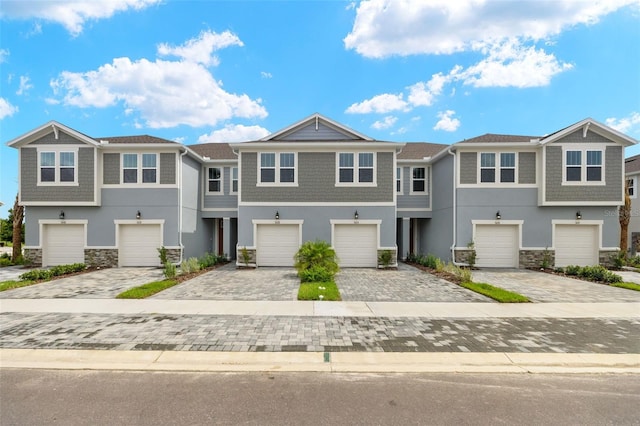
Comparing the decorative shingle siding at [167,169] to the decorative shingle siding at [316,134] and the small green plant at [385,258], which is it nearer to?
the decorative shingle siding at [316,134]

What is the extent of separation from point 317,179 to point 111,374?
447 inches

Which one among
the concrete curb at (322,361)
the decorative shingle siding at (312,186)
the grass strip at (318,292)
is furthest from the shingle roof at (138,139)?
the concrete curb at (322,361)

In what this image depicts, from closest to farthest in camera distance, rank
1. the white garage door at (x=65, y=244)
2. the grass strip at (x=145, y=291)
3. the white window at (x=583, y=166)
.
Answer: the grass strip at (x=145, y=291) < the white window at (x=583, y=166) < the white garage door at (x=65, y=244)

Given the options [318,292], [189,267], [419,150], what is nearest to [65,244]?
[189,267]

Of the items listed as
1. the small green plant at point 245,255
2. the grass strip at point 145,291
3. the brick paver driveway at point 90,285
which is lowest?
the brick paver driveway at point 90,285

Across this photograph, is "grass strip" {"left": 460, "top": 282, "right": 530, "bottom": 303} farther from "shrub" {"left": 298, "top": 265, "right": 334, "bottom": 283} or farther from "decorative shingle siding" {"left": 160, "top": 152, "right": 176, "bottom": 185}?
"decorative shingle siding" {"left": 160, "top": 152, "right": 176, "bottom": 185}

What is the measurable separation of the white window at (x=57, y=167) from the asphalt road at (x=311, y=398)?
13534mm

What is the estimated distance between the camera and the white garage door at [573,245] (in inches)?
577

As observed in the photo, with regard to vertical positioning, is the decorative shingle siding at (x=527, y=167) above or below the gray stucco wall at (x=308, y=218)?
above

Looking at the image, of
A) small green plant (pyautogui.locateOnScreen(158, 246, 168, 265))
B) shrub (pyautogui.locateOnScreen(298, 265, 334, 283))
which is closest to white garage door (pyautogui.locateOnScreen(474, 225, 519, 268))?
shrub (pyautogui.locateOnScreen(298, 265, 334, 283))

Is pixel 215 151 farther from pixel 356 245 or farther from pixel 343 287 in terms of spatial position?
pixel 343 287

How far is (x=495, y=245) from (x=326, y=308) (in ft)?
→ 37.0

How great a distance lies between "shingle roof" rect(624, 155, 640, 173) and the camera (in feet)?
66.5

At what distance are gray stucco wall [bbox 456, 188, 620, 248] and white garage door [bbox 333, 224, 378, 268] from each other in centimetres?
422
